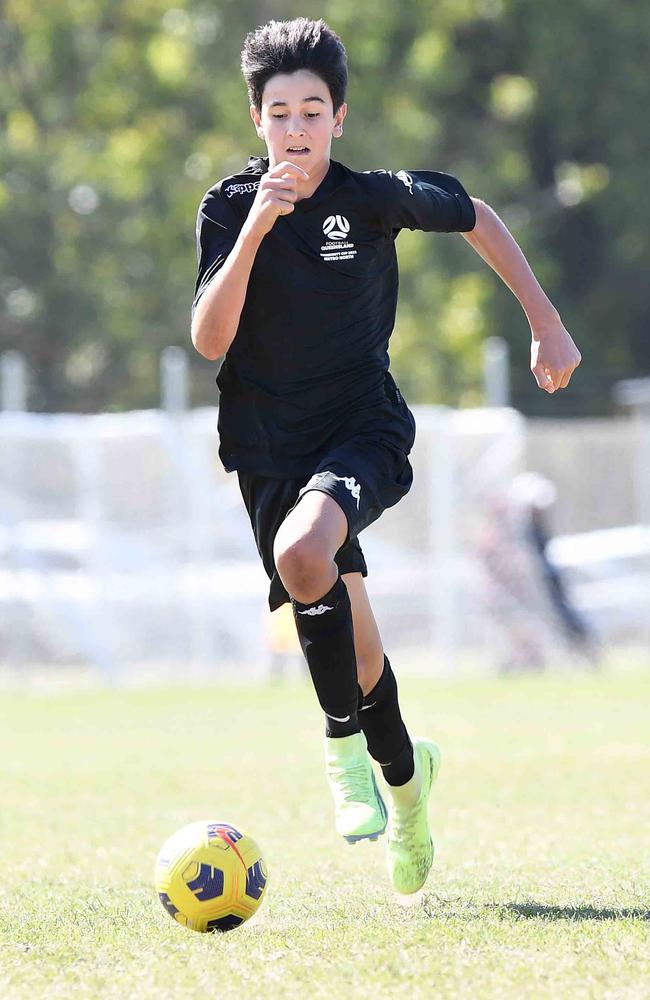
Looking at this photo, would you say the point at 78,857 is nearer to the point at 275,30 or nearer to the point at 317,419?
the point at 317,419

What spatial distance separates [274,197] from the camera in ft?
15.4

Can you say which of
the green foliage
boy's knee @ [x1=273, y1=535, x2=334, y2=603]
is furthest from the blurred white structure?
boy's knee @ [x1=273, y1=535, x2=334, y2=603]

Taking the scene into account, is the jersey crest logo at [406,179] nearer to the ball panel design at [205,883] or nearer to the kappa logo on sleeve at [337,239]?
the kappa logo on sleeve at [337,239]

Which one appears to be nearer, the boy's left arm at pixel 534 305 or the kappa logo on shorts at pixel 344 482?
the kappa logo on shorts at pixel 344 482

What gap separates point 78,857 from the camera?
6.16 metres

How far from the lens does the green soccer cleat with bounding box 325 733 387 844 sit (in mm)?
4766

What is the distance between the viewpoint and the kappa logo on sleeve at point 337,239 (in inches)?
201

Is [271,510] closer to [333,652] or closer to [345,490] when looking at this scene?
[345,490]

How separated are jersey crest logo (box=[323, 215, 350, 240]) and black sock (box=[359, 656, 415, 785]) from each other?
1287mm

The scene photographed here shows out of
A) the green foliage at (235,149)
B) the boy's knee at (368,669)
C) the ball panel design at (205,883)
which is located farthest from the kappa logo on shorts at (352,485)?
the green foliage at (235,149)

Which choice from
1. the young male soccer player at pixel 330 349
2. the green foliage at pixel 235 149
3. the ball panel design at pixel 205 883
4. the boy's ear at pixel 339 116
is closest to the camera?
the ball panel design at pixel 205 883

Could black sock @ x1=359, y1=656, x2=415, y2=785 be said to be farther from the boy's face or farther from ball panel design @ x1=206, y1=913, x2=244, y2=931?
the boy's face

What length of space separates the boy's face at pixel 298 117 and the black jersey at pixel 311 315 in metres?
0.17

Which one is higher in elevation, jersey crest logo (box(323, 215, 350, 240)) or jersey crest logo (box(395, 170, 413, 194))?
jersey crest logo (box(395, 170, 413, 194))
